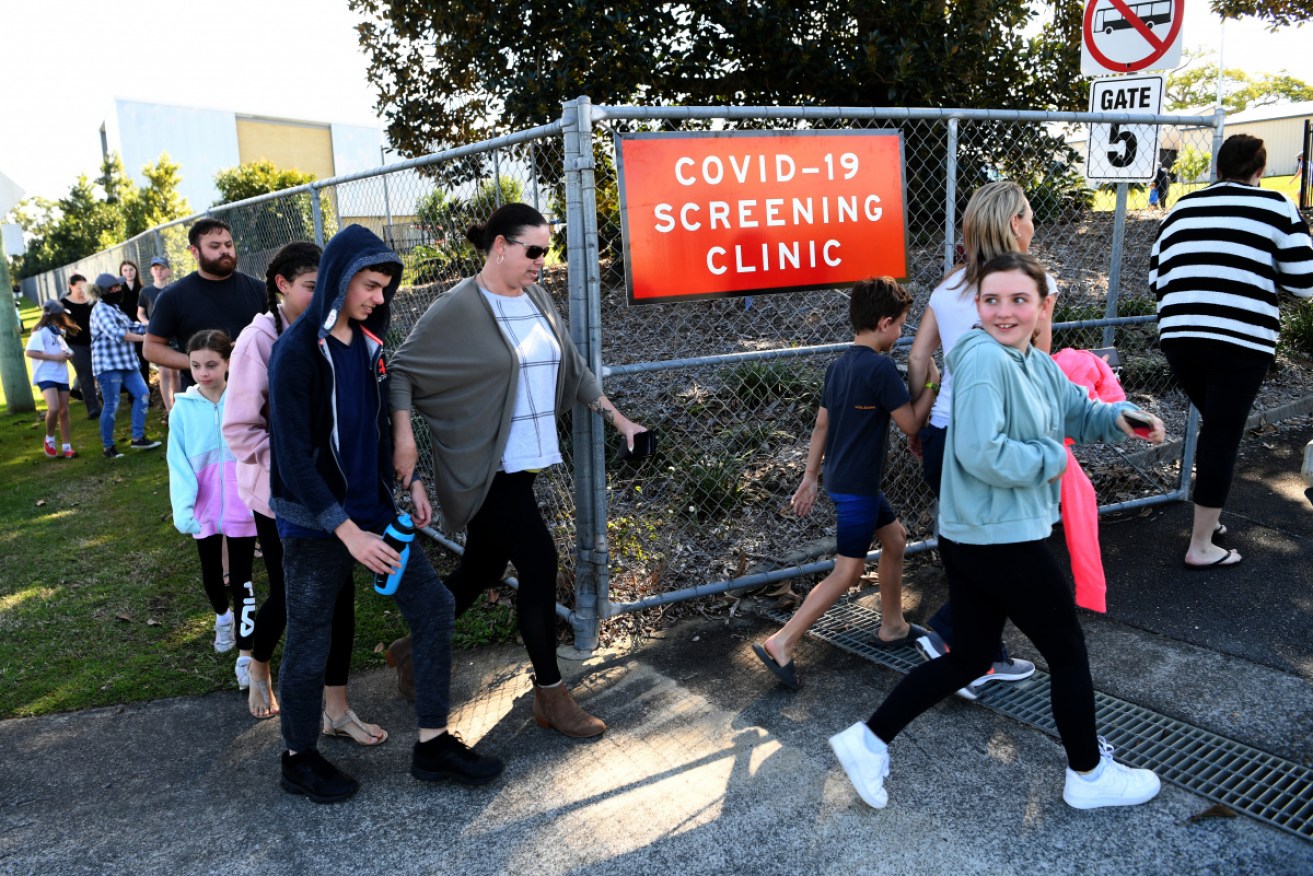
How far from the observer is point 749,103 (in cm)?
961

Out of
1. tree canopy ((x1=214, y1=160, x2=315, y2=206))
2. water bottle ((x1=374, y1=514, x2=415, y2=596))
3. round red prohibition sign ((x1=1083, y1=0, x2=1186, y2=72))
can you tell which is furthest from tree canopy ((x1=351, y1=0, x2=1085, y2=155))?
tree canopy ((x1=214, y1=160, x2=315, y2=206))

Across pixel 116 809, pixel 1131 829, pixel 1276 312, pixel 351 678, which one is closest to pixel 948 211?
pixel 1276 312

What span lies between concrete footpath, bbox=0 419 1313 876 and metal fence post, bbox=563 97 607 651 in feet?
0.98

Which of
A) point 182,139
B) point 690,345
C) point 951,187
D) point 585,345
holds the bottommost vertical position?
point 690,345

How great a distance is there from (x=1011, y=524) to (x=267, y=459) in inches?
99.6

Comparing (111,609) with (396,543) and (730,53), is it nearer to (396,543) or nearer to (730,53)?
(396,543)

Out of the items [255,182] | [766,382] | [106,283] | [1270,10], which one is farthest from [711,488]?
[255,182]

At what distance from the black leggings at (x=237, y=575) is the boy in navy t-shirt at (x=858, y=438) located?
2115 millimetres

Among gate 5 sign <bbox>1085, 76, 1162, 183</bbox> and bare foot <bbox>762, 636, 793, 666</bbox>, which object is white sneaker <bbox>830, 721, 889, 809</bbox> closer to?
bare foot <bbox>762, 636, 793, 666</bbox>

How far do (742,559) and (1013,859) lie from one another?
85.7 inches

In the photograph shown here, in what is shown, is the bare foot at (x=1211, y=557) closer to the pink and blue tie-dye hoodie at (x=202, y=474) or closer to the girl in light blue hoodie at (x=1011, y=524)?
the girl in light blue hoodie at (x=1011, y=524)

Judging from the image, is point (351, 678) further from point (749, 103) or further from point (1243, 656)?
point (749, 103)

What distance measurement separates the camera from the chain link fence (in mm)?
4148

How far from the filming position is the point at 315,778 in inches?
126
